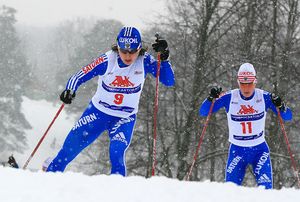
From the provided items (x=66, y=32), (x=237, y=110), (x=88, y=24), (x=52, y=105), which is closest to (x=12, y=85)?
(x=52, y=105)

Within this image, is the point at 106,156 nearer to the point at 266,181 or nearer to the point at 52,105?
the point at 266,181

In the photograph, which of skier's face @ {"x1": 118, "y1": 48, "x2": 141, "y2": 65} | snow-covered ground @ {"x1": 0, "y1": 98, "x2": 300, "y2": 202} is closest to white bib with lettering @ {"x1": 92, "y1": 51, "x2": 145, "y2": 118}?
skier's face @ {"x1": 118, "y1": 48, "x2": 141, "y2": 65}

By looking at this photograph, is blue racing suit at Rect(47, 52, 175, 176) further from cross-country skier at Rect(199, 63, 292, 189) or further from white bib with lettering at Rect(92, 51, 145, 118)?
cross-country skier at Rect(199, 63, 292, 189)

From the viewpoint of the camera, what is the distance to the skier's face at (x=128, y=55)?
17.6 ft

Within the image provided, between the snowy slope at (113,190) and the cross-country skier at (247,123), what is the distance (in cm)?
205

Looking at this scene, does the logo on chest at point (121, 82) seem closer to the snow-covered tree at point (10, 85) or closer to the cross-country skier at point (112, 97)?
the cross-country skier at point (112, 97)

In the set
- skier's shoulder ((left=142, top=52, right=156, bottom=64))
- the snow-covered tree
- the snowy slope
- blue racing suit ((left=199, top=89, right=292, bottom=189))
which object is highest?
the snow-covered tree

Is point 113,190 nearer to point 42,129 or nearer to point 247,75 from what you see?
point 247,75

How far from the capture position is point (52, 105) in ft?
221

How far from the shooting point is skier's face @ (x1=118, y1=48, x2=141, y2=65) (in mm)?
5375

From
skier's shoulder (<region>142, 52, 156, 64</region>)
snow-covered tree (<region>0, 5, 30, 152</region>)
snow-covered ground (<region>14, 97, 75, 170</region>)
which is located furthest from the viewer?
snow-covered ground (<region>14, 97, 75, 170</region>)

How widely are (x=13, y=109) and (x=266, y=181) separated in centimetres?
4116

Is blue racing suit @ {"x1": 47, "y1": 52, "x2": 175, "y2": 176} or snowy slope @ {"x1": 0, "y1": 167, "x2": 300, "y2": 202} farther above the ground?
blue racing suit @ {"x1": 47, "y1": 52, "x2": 175, "y2": 176}

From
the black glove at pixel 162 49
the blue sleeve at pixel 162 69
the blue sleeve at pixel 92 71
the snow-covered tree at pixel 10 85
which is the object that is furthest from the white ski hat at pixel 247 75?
A: the snow-covered tree at pixel 10 85
